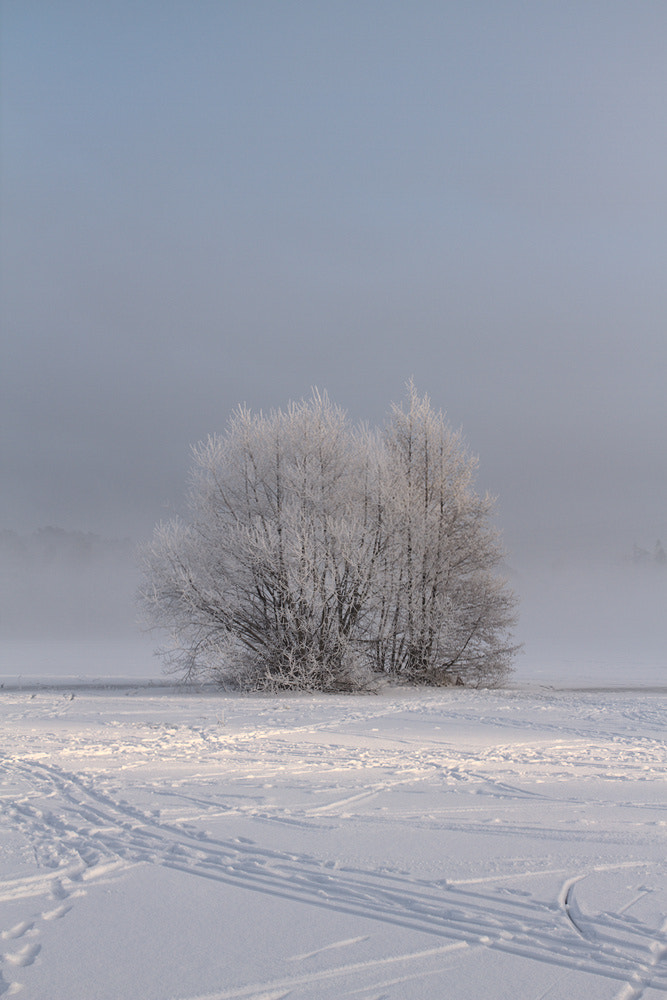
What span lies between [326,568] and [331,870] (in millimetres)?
14831

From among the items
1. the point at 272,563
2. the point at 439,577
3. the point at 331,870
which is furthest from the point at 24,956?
the point at 439,577

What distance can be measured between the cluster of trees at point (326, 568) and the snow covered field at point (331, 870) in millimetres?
9017

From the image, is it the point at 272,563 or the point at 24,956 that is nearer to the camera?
the point at 24,956

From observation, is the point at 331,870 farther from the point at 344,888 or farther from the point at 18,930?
the point at 18,930

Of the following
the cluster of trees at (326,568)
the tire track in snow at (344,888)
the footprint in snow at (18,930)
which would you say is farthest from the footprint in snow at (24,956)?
the cluster of trees at (326,568)

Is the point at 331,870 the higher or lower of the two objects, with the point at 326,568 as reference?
lower

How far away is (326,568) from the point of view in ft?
65.4

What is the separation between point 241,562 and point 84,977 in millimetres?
16672

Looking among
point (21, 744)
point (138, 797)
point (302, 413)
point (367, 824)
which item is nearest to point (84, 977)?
point (367, 824)

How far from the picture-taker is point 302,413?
21.1m

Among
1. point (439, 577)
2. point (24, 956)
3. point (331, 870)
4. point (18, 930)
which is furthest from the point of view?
point (439, 577)

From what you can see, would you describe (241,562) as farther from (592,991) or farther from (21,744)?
(592,991)

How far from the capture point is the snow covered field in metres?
3.69

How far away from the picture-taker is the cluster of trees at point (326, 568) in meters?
19.8
